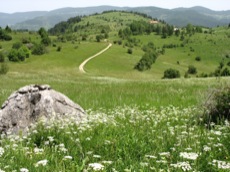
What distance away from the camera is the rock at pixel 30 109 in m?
10.7

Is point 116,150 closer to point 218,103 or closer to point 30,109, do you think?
point 218,103

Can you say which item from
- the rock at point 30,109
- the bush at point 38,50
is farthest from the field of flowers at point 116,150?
the bush at point 38,50

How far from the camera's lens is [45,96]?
11359mm

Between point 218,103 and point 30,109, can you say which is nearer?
Answer: point 218,103

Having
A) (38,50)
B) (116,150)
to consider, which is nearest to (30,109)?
(116,150)

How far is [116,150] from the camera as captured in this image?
6.30m

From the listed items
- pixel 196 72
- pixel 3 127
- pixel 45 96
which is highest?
pixel 45 96

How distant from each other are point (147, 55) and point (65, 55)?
41495 mm

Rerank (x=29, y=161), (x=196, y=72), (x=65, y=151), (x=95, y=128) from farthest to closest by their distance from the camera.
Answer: (x=196, y=72) < (x=95, y=128) < (x=65, y=151) < (x=29, y=161)

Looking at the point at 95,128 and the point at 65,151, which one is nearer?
the point at 65,151

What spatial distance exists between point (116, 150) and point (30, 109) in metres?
5.47

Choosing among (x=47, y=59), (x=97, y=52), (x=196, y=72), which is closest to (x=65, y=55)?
(x=47, y=59)

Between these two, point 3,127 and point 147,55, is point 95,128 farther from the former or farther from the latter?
point 147,55

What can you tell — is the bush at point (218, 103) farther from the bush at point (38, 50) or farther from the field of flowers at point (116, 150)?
the bush at point (38, 50)
